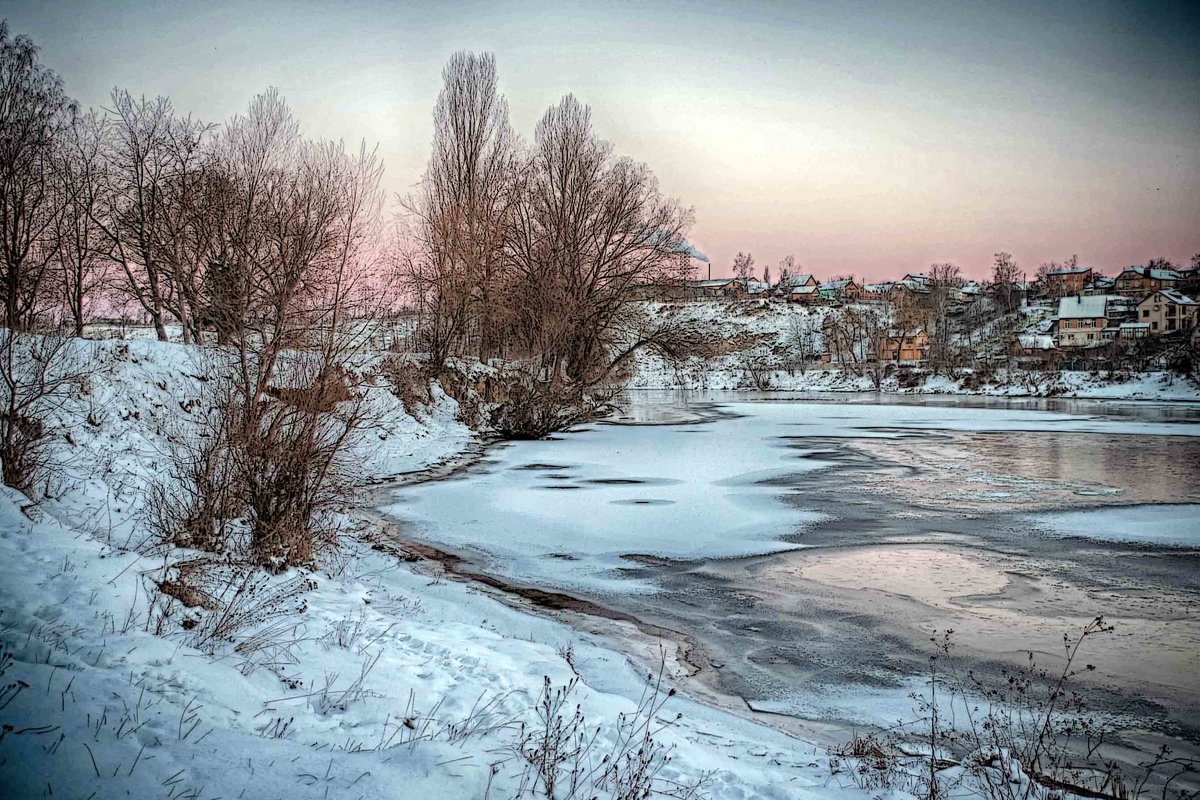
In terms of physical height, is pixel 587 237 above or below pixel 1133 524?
above

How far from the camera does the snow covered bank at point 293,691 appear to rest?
311 cm

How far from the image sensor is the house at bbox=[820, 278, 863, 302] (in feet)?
364

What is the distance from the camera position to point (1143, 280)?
10088 centimetres

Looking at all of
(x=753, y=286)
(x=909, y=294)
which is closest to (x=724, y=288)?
(x=753, y=286)

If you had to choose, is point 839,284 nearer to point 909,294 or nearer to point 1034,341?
point 909,294

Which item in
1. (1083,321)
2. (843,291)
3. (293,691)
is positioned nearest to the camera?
(293,691)

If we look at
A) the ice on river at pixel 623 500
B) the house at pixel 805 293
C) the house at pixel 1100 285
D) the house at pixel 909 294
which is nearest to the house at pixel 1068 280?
the house at pixel 1100 285

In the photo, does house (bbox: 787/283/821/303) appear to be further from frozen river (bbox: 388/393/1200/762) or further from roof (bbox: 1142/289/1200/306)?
frozen river (bbox: 388/393/1200/762)

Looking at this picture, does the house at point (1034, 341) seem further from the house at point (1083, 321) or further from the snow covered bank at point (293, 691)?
the snow covered bank at point (293, 691)

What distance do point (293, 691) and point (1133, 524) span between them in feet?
39.5

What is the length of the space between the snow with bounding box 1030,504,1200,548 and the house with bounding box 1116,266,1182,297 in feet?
343

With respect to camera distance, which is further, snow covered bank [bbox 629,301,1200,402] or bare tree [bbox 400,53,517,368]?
snow covered bank [bbox 629,301,1200,402]

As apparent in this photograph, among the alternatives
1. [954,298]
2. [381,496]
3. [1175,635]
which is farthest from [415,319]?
[954,298]

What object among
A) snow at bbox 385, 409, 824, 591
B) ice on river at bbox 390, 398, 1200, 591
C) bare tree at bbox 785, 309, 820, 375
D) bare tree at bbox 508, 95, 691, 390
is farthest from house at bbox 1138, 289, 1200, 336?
snow at bbox 385, 409, 824, 591
